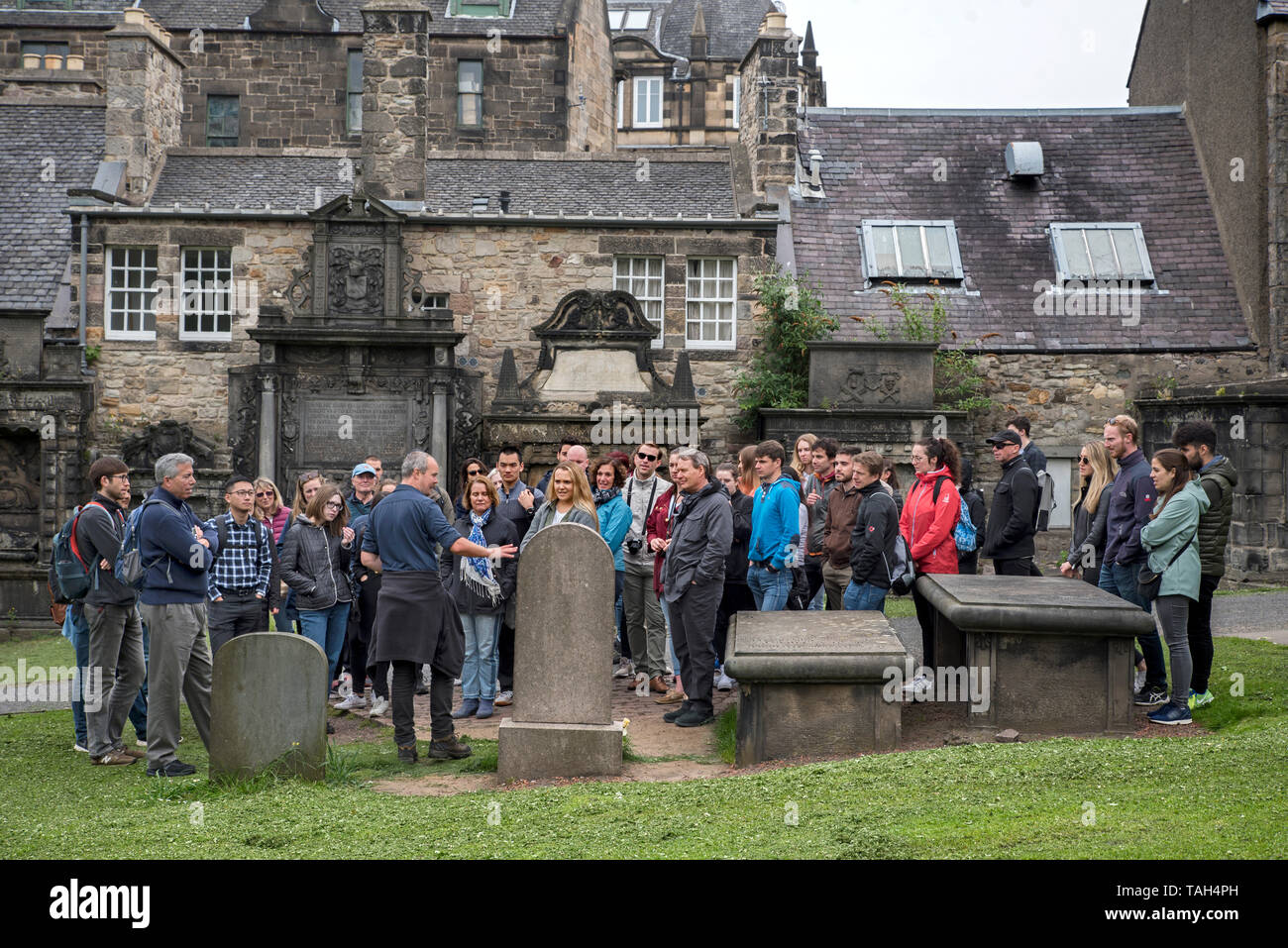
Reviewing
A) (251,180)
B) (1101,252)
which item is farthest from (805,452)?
(251,180)

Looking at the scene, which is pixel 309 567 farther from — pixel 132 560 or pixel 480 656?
pixel 132 560

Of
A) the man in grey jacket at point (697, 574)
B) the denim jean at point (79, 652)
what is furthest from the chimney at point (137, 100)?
the man in grey jacket at point (697, 574)

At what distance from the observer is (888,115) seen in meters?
24.7

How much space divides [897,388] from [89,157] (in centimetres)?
1517

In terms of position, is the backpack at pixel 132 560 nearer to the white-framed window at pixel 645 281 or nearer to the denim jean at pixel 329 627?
the denim jean at pixel 329 627

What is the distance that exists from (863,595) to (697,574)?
5.11ft

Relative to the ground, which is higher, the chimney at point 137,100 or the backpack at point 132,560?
the chimney at point 137,100

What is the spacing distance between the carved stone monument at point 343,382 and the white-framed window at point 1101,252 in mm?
10485

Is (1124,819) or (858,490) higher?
(858,490)

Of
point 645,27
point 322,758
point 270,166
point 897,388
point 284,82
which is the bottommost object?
point 322,758

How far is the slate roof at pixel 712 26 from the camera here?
45.4 meters

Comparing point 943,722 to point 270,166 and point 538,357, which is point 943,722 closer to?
point 538,357
